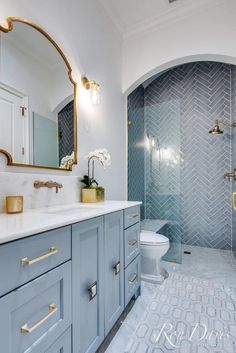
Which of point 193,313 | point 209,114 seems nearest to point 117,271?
point 193,313

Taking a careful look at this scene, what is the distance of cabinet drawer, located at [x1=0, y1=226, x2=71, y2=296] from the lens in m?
0.61

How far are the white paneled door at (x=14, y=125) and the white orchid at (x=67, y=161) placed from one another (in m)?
0.35

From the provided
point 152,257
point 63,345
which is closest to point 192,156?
point 152,257

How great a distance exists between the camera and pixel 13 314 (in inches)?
25.0

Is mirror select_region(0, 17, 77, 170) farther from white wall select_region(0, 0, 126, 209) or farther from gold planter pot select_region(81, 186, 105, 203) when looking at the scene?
gold planter pot select_region(81, 186, 105, 203)

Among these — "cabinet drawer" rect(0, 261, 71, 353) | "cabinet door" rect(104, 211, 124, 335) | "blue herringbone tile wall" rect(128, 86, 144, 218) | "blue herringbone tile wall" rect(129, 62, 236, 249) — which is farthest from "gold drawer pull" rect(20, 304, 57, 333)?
"blue herringbone tile wall" rect(129, 62, 236, 249)

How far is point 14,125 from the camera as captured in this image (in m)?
1.18

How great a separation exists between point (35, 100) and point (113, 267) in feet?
4.06

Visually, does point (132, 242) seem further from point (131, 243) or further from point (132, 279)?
point (132, 279)

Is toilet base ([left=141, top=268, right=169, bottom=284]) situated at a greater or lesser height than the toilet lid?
lesser

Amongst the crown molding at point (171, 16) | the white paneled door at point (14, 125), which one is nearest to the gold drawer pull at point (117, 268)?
the white paneled door at point (14, 125)

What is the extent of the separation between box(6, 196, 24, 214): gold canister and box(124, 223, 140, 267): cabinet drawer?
765 mm

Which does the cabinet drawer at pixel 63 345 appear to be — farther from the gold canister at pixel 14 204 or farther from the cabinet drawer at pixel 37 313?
the gold canister at pixel 14 204

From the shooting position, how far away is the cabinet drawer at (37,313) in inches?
24.4
